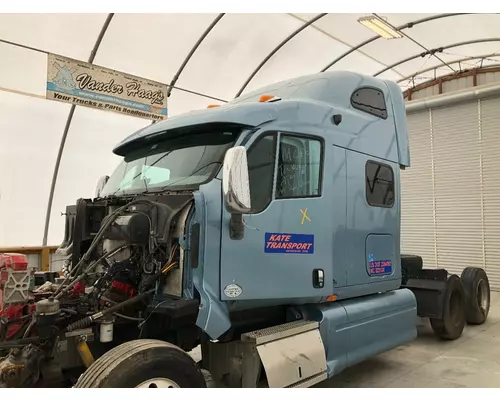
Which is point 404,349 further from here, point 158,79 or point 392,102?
point 158,79

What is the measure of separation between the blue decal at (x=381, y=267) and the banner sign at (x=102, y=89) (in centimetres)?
570

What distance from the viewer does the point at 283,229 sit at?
12.0 ft

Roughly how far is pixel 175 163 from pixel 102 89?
16.2ft

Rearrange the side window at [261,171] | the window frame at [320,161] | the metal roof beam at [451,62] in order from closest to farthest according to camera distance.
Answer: the side window at [261,171], the window frame at [320,161], the metal roof beam at [451,62]

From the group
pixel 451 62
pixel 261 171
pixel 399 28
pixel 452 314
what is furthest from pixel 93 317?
pixel 451 62

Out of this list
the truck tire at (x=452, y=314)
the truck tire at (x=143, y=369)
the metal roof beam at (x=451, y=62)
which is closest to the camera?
the truck tire at (x=143, y=369)

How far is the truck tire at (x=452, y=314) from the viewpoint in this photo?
19.3 feet

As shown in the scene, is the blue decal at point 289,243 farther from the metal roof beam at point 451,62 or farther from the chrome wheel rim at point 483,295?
the metal roof beam at point 451,62

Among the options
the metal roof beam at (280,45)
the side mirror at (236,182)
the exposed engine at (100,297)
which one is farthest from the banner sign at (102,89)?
the side mirror at (236,182)

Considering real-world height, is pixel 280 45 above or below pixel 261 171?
above

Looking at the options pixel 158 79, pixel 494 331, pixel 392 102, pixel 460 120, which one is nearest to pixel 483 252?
pixel 494 331

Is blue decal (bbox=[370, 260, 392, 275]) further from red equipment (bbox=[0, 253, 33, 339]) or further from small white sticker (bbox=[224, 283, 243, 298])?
red equipment (bbox=[0, 253, 33, 339])

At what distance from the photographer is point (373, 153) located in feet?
15.5

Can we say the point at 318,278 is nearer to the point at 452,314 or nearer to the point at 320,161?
the point at 320,161
